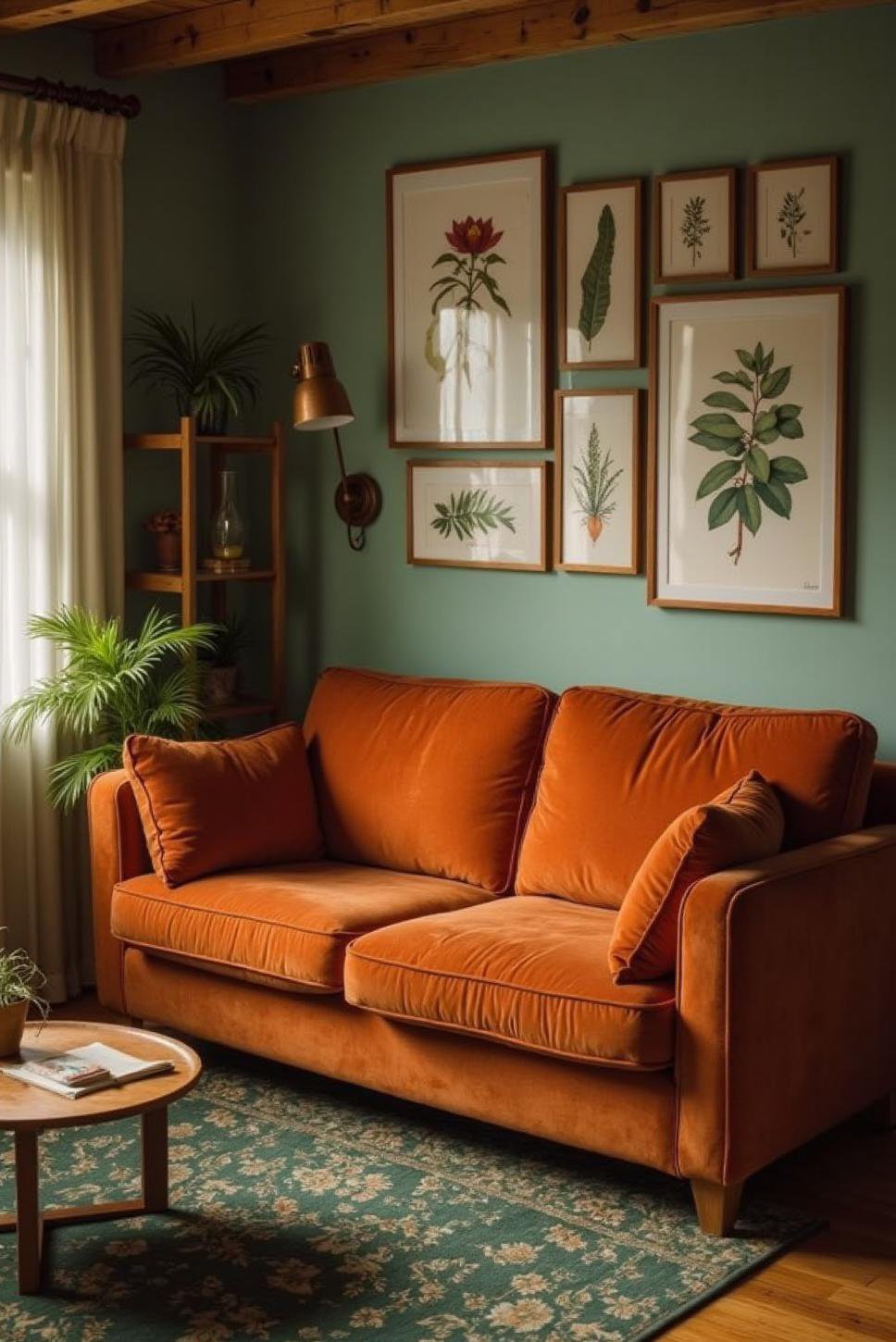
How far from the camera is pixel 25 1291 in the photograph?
3088mm

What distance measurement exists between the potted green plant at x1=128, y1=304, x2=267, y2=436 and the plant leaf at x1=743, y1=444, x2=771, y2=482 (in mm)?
1444

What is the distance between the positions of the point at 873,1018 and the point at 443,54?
9.01 ft

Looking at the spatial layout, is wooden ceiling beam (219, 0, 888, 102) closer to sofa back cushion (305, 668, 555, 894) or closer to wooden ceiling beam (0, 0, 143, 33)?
wooden ceiling beam (0, 0, 143, 33)

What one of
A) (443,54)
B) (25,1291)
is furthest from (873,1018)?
(443,54)

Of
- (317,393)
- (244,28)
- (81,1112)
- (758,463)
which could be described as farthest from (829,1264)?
(244,28)

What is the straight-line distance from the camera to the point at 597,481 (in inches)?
183

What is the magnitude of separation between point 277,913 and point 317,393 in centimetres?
159

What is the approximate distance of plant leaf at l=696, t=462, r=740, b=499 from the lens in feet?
14.4

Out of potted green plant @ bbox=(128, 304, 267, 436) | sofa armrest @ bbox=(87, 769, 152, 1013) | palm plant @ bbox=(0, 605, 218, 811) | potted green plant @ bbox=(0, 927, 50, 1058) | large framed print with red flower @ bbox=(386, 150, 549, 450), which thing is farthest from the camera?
potted green plant @ bbox=(128, 304, 267, 436)

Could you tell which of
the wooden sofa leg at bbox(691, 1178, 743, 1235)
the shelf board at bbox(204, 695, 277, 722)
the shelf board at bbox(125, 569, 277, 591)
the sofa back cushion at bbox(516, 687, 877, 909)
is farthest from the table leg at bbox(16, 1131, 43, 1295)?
the shelf board at bbox(125, 569, 277, 591)

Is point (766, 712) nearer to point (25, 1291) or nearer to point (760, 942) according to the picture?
point (760, 942)

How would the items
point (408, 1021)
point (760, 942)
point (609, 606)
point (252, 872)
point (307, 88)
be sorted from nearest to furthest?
point (760, 942), point (408, 1021), point (252, 872), point (609, 606), point (307, 88)

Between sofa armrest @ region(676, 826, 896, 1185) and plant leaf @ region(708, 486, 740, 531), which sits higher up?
A: plant leaf @ region(708, 486, 740, 531)

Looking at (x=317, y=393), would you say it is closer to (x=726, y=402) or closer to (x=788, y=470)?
(x=726, y=402)
